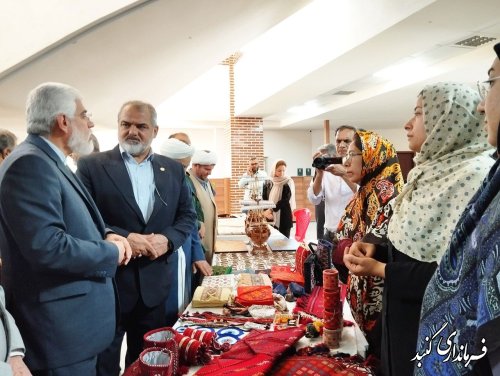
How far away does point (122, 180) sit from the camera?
1792mm

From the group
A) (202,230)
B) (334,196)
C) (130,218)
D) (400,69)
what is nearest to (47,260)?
(130,218)

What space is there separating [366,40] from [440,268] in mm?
3975

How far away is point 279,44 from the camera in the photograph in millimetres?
6930

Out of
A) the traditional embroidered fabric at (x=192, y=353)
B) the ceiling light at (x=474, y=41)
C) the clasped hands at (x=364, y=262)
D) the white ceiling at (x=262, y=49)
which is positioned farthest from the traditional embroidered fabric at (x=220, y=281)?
the ceiling light at (x=474, y=41)

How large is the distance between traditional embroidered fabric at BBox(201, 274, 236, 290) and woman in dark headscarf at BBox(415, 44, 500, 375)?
131 cm

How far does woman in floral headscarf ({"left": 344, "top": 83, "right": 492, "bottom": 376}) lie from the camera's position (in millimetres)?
1146

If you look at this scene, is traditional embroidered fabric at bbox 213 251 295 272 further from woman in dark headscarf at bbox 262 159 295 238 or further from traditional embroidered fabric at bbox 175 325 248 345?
woman in dark headscarf at bbox 262 159 295 238

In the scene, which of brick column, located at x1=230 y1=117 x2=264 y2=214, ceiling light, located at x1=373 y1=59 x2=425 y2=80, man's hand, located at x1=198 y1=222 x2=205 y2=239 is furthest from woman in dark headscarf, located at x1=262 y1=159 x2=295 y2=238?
brick column, located at x1=230 y1=117 x2=264 y2=214

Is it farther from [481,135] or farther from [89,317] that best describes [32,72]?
[481,135]

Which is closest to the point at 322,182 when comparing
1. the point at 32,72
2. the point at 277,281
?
the point at 277,281

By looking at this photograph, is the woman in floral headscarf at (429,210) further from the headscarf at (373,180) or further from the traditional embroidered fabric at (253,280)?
the traditional embroidered fabric at (253,280)

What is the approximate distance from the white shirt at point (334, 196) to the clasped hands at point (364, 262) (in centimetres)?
194

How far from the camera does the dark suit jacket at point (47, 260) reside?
117 centimetres

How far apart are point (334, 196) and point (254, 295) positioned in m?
1.85
